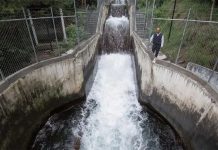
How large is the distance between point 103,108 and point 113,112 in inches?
23.6

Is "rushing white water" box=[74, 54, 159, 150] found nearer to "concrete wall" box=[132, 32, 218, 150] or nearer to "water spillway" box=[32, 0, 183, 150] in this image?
"water spillway" box=[32, 0, 183, 150]

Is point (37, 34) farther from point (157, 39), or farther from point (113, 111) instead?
point (157, 39)

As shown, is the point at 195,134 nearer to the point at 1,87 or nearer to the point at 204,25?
the point at 204,25

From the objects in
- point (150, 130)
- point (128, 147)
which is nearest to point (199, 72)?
point (150, 130)

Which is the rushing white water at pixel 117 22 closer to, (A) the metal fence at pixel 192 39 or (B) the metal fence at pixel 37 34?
(B) the metal fence at pixel 37 34

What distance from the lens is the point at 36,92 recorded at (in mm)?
8422

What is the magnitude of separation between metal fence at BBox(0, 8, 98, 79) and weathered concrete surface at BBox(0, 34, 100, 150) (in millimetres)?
658

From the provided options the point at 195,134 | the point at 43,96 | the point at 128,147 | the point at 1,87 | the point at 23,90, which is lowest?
the point at 128,147

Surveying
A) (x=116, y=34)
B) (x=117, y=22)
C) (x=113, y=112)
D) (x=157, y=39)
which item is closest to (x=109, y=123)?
(x=113, y=112)

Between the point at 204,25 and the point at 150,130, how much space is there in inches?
256

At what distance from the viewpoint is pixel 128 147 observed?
309 inches

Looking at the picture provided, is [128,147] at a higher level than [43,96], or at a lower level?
lower

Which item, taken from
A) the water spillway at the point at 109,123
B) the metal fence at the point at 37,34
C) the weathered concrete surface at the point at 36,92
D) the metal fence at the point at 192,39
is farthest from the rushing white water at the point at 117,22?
the weathered concrete surface at the point at 36,92

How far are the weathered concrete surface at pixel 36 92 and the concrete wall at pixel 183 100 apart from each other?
11.3 ft
